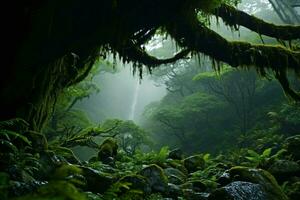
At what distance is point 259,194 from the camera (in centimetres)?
710

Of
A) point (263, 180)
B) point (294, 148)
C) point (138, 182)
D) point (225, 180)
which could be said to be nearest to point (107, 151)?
point (225, 180)

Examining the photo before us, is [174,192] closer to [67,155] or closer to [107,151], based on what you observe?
[67,155]

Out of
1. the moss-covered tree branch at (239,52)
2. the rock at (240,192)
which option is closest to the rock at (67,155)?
the rock at (240,192)

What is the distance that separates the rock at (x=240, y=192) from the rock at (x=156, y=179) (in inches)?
45.0

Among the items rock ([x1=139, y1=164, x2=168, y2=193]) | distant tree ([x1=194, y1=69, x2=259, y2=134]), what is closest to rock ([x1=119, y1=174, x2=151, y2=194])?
rock ([x1=139, y1=164, x2=168, y2=193])

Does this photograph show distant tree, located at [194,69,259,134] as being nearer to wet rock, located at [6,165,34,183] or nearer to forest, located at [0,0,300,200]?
forest, located at [0,0,300,200]

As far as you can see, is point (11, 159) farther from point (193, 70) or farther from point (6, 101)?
point (193, 70)

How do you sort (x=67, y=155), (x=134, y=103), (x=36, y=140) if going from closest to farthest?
(x=36, y=140), (x=67, y=155), (x=134, y=103)

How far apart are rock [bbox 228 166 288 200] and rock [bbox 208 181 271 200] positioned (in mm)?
221

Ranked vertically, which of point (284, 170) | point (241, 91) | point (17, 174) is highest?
point (241, 91)

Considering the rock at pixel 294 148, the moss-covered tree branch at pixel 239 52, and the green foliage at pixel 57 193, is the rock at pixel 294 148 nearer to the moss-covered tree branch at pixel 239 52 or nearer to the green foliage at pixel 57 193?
the moss-covered tree branch at pixel 239 52

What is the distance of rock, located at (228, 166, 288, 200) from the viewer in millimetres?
7407

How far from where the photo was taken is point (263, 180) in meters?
7.79

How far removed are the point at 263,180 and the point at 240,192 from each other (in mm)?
1139
